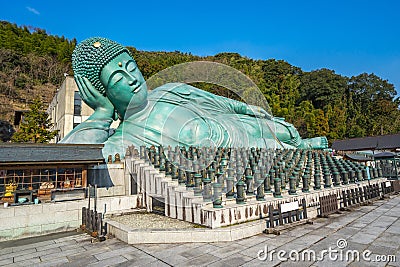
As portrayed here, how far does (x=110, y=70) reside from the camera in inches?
460

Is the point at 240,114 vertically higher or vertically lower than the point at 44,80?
lower

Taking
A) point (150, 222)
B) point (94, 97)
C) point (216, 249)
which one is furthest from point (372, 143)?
point (216, 249)

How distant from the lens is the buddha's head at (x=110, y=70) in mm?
11711

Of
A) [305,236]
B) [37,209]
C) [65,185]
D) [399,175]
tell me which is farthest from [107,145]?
[399,175]

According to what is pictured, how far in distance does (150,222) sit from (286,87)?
4364cm

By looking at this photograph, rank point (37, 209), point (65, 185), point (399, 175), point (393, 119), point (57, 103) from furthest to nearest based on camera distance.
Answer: point (393, 119)
point (57, 103)
point (399, 175)
point (65, 185)
point (37, 209)

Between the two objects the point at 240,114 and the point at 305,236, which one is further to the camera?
the point at 240,114

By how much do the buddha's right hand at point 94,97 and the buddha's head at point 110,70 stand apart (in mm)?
191

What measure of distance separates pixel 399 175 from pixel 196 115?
1285 centimetres

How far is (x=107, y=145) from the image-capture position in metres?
11.0

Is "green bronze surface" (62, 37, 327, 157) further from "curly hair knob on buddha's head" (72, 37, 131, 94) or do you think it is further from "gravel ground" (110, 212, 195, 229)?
"gravel ground" (110, 212, 195, 229)

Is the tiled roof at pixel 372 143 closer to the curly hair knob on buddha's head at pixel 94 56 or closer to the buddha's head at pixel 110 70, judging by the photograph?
the buddha's head at pixel 110 70

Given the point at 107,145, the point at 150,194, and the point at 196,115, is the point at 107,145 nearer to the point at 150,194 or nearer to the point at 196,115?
the point at 150,194

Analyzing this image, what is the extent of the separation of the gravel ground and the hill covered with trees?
103 feet
